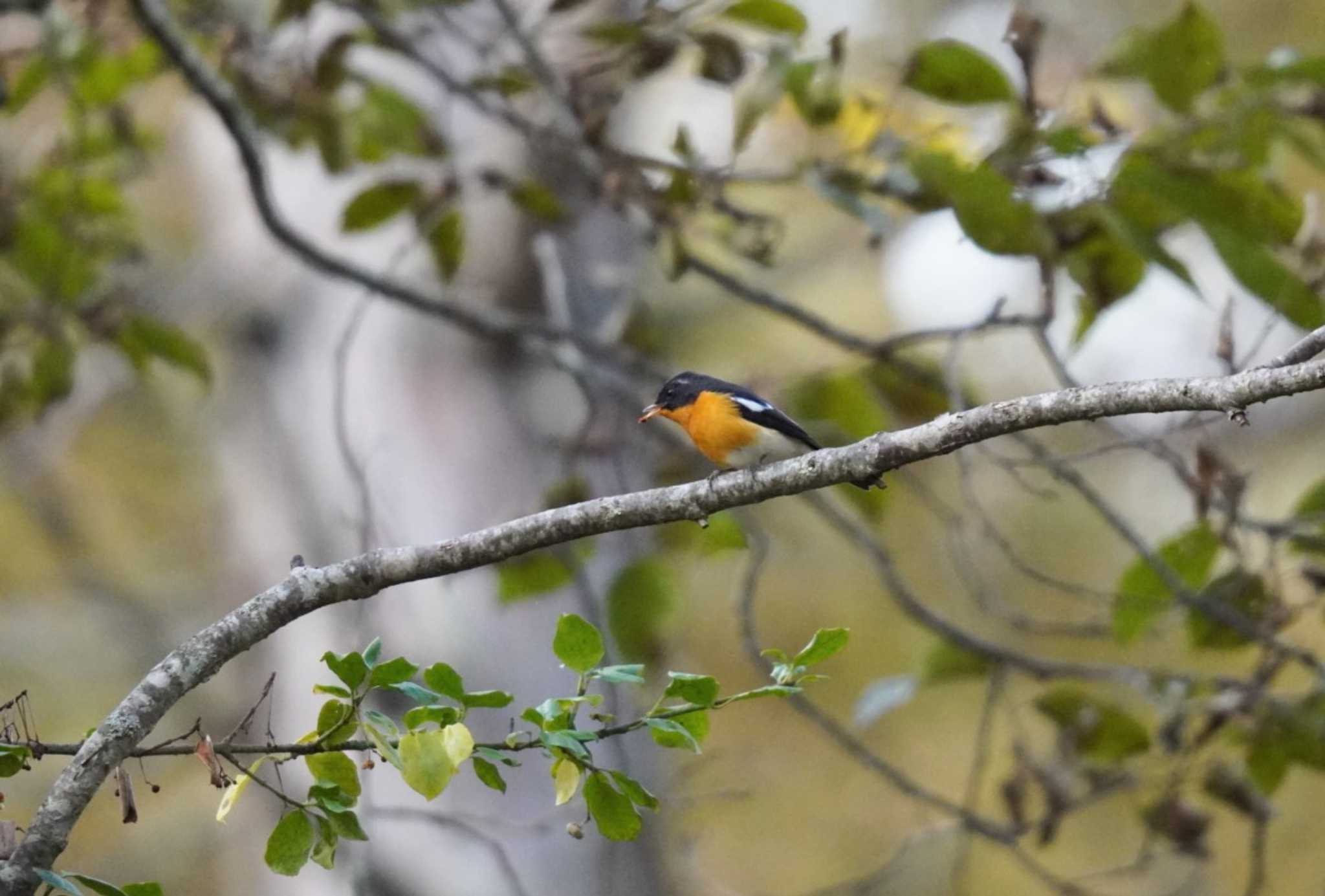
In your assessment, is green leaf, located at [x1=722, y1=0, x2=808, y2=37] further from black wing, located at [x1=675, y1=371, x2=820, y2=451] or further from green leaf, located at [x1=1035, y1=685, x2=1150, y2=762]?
green leaf, located at [x1=1035, y1=685, x2=1150, y2=762]

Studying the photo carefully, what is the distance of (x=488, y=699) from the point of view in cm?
174

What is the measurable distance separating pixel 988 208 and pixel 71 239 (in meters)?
2.89

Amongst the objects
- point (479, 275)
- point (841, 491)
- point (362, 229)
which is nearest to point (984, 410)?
point (841, 491)

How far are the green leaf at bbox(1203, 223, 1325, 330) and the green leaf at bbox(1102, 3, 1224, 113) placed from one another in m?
0.56

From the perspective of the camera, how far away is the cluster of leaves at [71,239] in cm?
412


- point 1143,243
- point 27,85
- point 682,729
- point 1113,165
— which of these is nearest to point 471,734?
point 682,729

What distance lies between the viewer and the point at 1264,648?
12.3ft

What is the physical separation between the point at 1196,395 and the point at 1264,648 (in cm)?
226

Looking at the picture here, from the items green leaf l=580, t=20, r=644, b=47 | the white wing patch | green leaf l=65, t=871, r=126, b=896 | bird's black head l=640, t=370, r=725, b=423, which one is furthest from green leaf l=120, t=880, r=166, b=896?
green leaf l=580, t=20, r=644, b=47

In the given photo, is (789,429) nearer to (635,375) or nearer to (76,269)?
(635,375)

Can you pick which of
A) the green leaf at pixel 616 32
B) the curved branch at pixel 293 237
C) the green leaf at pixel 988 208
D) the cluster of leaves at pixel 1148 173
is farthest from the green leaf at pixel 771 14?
the curved branch at pixel 293 237

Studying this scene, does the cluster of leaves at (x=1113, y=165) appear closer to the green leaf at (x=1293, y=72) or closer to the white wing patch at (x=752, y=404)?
the green leaf at (x=1293, y=72)

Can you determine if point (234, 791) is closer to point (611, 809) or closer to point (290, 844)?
point (290, 844)

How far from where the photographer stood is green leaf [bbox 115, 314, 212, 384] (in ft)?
13.3
